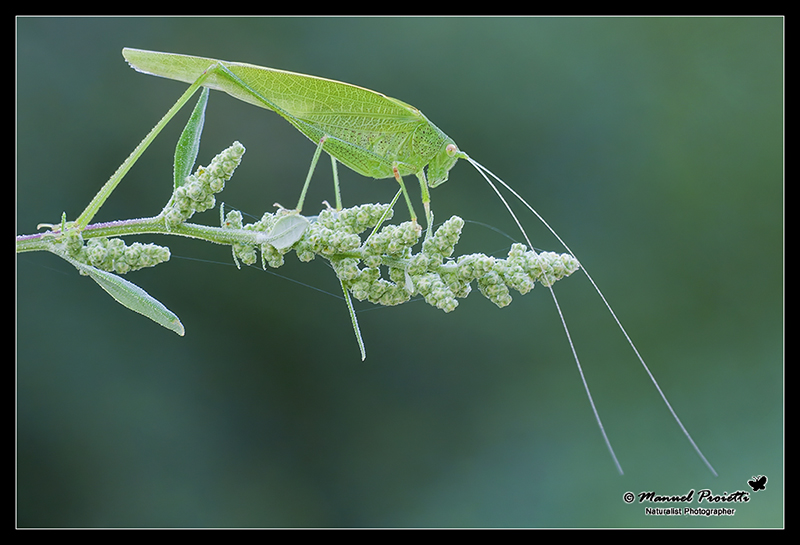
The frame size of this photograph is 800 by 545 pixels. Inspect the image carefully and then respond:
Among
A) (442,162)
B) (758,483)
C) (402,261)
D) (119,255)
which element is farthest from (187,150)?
(758,483)

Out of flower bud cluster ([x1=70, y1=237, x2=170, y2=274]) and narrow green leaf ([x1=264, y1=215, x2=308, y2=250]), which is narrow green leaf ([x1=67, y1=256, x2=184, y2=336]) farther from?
narrow green leaf ([x1=264, y1=215, x2=308, y2=250])

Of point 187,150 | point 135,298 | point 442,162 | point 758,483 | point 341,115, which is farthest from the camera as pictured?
point 758,483

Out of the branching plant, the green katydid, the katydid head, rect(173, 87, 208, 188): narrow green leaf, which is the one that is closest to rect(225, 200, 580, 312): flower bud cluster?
the branching plant

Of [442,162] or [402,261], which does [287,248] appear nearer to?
[402,261]

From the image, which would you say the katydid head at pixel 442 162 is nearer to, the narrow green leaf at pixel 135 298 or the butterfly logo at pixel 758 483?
the narrow green leaf at pixel 135 298

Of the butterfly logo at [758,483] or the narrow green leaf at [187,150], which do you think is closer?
the narrow green leaf at [187,150]

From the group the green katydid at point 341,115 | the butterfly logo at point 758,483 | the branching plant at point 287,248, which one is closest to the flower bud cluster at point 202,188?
the branching plant at point 287,248
